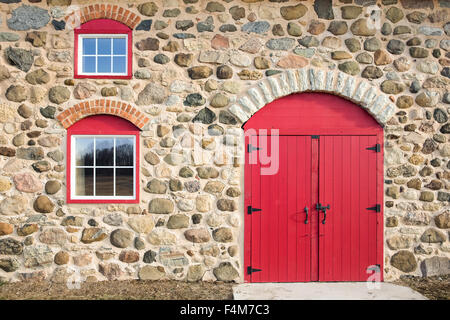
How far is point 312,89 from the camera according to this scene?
4.51m

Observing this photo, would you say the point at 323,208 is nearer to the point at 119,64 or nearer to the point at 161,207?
the point at 161,207

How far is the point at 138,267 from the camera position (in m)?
4.44

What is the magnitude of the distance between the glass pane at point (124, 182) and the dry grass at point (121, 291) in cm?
128

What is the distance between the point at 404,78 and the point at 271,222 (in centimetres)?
290

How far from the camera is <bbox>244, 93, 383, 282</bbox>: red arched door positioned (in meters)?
4.54

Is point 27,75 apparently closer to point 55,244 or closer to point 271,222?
point 55,244

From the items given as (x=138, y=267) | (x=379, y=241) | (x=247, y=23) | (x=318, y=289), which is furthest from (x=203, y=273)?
(x=247, y=23)

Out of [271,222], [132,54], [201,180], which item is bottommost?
[271,222]

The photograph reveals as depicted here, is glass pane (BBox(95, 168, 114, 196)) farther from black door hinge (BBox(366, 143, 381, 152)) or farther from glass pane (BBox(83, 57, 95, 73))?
black door hinge (BBox(366, 143, 381, 152))

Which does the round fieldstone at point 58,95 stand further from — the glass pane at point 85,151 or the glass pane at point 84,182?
the glass pane at point 84,182

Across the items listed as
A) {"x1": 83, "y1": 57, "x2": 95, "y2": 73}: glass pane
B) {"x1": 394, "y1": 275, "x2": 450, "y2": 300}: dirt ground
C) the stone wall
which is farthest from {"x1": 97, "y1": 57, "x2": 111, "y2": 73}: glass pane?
{"x1": 394, "y1": 275, "x2": 450, "y2": 300}: dirt ground

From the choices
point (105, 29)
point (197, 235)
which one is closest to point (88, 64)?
point (105, 29)

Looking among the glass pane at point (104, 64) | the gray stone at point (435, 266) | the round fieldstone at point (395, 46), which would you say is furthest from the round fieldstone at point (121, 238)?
the round fieldstone at point (395, 46)

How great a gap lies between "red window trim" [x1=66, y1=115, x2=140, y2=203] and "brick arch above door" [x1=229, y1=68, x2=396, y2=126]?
5.03 ft
